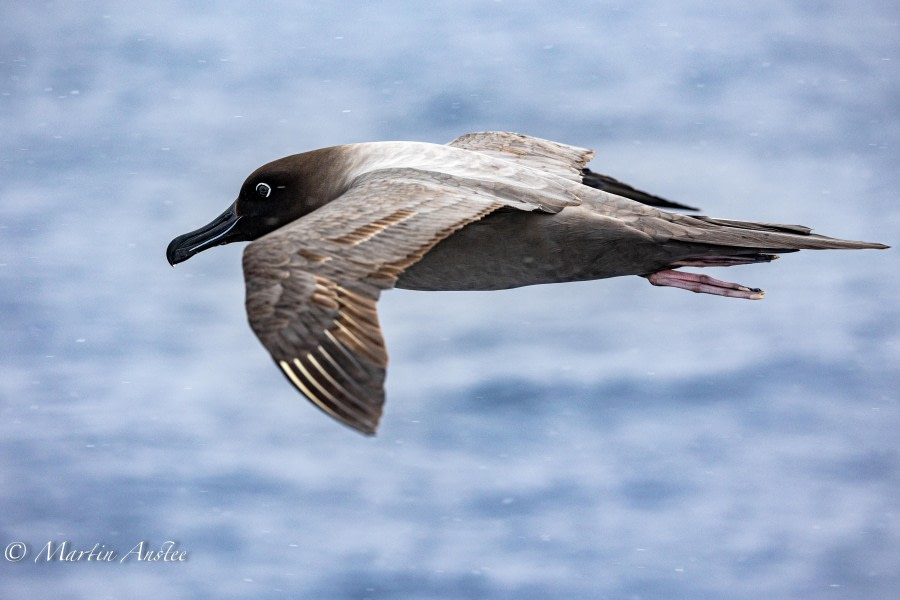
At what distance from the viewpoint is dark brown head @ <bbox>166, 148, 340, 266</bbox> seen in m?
10.9

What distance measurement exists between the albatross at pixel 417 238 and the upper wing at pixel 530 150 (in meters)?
0.02

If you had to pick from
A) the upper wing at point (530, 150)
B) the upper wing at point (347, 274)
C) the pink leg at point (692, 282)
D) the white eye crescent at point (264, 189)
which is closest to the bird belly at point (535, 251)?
the pink leg at point (692, 282)

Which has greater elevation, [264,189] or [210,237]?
[264,189]

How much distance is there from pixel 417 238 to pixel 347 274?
0.62 metres

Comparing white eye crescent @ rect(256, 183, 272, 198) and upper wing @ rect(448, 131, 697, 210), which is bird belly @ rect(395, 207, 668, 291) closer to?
upper wing @ rect(448, 131, 697, 210)

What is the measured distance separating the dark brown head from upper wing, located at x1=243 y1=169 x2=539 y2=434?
1.16 metres

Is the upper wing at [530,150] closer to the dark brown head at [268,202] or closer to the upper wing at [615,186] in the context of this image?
the upper wing at [615,186]

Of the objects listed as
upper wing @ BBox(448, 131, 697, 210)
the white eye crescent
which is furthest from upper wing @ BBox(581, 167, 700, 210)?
the white eye crescent

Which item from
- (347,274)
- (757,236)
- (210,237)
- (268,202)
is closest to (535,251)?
(757,236)

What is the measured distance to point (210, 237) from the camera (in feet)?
36.5

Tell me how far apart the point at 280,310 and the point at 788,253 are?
3592 mm

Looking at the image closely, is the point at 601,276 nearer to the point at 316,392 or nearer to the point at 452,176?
the point at 452,176

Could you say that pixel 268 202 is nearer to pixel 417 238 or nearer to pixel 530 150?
pixel 530 150

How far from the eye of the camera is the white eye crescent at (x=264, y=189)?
11.0m
